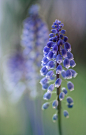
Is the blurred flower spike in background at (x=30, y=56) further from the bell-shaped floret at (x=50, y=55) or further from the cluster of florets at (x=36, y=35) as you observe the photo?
the bell-shaped floret at (x=50, y=55)

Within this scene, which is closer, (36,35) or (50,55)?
(50,55)

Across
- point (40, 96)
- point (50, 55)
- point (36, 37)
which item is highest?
point (36, 37)

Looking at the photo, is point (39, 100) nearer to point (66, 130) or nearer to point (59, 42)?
point (66, 130)

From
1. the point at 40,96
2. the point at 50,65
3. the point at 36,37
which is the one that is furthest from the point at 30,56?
the point at 50,65

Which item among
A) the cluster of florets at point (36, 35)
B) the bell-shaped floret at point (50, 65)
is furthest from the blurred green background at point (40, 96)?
the bell-shaped floret at point (50, 65)

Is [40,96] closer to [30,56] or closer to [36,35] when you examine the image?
[30,56]

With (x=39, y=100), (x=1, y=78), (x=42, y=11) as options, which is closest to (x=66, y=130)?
(x=39, y=100)
